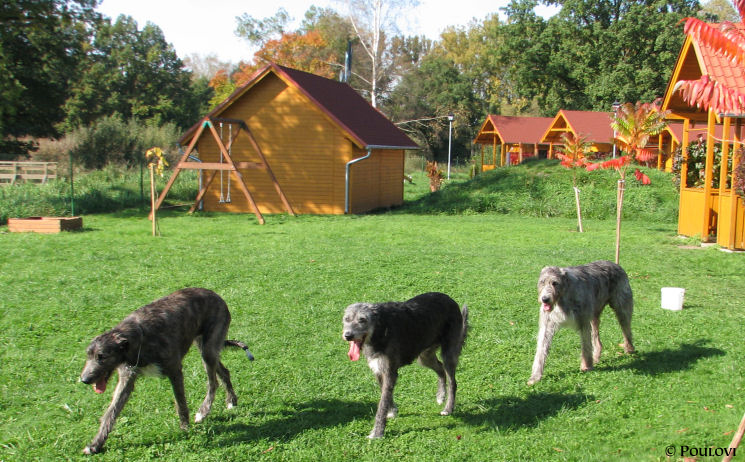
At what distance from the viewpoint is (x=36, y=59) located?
3300 centimetres

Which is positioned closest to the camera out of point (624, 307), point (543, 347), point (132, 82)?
point (543, 347)

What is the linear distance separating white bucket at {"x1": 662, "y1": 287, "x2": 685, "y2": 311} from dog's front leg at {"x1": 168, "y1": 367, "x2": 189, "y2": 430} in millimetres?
6996

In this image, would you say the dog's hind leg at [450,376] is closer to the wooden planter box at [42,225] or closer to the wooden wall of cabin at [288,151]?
the wooden planter box at [42,225]

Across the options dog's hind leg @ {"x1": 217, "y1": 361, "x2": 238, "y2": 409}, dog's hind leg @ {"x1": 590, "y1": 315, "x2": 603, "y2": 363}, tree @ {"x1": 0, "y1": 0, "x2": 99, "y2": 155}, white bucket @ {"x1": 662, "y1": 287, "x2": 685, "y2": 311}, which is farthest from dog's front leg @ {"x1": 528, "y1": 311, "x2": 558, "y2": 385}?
tree @ {"x1": 0, "y1": 0, "x2": 99, "y2": 155}

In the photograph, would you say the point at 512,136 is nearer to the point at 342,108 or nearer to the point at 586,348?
the point at 342,108

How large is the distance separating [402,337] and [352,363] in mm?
1951

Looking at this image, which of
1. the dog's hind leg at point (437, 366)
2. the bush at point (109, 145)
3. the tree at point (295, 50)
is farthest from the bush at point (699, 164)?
the tree at point (295, 50)

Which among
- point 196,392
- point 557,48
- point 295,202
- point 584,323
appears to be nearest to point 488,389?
point 584,323

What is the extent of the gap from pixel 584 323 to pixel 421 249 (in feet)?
25.6

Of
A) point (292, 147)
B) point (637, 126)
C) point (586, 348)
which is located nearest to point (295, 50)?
point (292, 147)

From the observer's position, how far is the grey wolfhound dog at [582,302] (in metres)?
6.11

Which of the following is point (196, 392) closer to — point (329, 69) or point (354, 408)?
point (354, 408)

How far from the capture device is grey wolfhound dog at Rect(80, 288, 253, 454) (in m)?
4.69

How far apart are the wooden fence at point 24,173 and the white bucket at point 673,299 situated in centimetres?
2077
